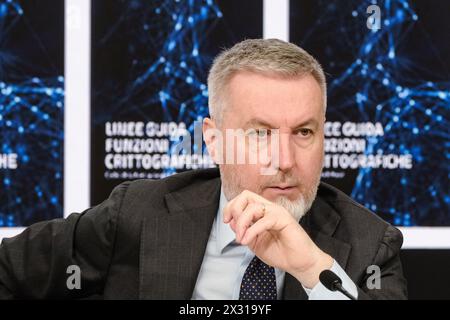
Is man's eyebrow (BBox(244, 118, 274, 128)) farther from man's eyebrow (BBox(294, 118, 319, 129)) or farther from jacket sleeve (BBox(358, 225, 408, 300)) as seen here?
jacket sleeve (BBox(358, 225, 408, 300))

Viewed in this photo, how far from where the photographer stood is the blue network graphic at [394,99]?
2469 mm

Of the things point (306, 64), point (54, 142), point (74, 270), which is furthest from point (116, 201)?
point (54, 142)

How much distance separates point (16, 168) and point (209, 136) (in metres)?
0.98

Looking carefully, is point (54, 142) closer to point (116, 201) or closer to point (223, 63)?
point (116, 201)

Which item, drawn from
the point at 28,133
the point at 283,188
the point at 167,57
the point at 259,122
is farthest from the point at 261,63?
the point at 28,133

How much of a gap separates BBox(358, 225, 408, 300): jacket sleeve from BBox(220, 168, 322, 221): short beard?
8.2 inches

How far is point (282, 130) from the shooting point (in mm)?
1535

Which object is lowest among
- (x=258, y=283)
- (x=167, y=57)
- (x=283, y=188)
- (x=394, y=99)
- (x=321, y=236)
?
(x=258, y=283)

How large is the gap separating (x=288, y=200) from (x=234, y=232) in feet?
0.48

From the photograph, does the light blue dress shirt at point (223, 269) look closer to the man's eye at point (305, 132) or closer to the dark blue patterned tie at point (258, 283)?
the dark blue patterned tie at point (258, 283)

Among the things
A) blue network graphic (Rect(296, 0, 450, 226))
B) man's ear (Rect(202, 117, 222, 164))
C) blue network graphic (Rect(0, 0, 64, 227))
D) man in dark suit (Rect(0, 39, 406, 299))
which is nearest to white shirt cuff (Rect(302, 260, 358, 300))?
man in dark suit (Rect(0, 39, 406, 299))

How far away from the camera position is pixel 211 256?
170 cm

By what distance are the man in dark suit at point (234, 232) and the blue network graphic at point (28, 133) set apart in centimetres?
69

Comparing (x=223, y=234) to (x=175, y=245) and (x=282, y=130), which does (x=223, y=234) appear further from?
(x=282, y=130)
